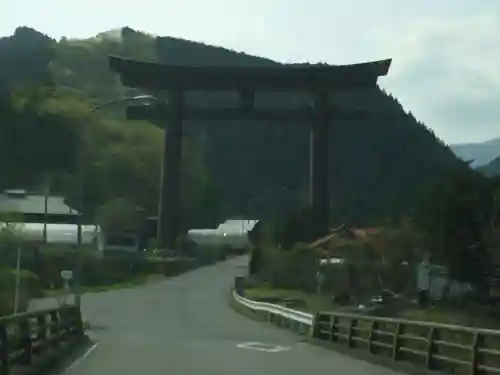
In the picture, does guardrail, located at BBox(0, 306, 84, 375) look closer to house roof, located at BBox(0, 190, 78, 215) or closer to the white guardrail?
the white guardrail

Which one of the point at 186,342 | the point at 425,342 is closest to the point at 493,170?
the point at 186,342

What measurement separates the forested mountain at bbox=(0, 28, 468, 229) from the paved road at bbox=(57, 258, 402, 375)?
156 feet

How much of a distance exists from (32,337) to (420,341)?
6.84m

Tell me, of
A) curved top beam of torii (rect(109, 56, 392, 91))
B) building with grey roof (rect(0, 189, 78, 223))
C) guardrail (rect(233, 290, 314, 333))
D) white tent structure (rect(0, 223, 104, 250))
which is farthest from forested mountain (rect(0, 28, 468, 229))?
guardrail (rect(233, 290, 314, 333))

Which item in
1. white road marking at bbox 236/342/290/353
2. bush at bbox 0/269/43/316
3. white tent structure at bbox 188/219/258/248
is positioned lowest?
white road marking at bbox 236/342/290/353

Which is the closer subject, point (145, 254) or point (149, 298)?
point (149, 298)

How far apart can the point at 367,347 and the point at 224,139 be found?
135 metres

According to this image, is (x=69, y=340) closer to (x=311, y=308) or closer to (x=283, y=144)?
(x=311, y=308)

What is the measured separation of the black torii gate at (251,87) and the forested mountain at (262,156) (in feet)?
95.9

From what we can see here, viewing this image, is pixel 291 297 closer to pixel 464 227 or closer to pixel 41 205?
pixel 464 227

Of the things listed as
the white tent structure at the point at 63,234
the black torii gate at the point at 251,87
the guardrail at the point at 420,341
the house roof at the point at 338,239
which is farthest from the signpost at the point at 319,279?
the white tent structure at the point at 63,234

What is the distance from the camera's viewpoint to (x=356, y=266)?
172 feet

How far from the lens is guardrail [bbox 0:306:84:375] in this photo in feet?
42.6

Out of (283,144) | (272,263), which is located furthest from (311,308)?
(283,144)
